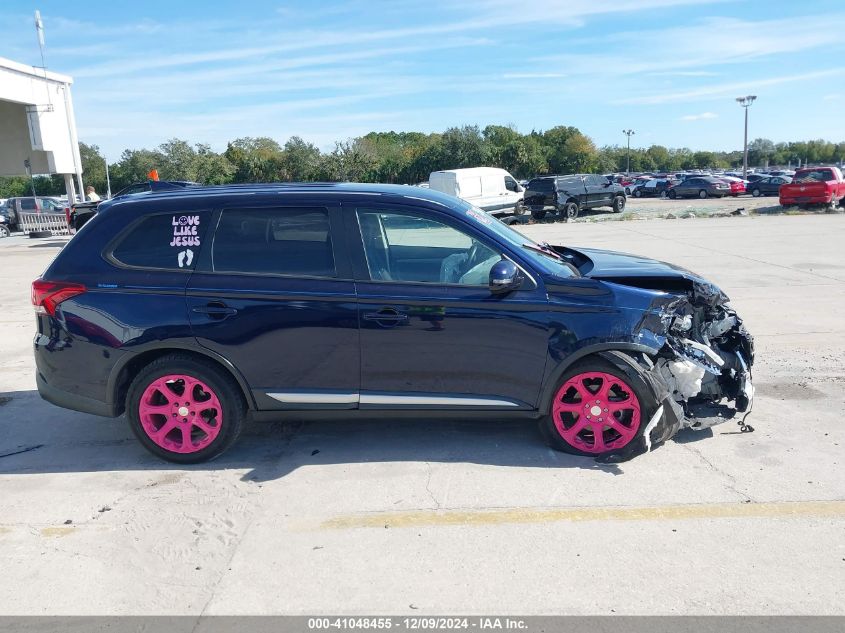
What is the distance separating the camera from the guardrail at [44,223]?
26.2 m

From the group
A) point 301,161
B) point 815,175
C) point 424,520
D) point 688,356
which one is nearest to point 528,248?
point 688,356

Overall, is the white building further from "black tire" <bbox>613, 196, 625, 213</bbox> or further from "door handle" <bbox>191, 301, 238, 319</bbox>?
"door handle" <bbox>191, 301, 238, 319</bbox>

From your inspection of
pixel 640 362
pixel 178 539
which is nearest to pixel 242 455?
pixel 178 539

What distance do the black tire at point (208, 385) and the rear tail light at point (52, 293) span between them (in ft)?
2.32

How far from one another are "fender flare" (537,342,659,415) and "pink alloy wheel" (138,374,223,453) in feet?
7.10

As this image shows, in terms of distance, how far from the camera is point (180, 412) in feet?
14.8

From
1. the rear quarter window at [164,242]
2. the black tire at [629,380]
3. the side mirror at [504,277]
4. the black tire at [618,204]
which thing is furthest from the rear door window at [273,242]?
the black tire at [618,204]

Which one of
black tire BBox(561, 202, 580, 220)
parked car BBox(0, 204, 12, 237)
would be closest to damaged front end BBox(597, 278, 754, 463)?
black tire BBox(561, 202, 580, 220)

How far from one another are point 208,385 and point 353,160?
161ft

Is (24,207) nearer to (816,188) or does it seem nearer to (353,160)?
(353,160)

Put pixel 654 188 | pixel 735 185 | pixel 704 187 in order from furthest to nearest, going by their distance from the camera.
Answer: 1. pixel 654 188
2. pixel 735 185
3. pixel 704 187
